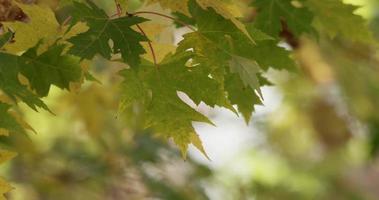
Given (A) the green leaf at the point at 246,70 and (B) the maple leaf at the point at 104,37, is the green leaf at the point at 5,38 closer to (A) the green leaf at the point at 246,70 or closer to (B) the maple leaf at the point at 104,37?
(B) the maple leaf at the point at 104,37

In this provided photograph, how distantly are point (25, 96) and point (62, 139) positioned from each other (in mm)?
2508

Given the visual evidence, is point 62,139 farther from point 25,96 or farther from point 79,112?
point 25,96

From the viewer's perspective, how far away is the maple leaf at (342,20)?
7.30 ft

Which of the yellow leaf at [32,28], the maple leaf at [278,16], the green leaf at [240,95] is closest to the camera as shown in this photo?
the yellow leaf at [32,28]

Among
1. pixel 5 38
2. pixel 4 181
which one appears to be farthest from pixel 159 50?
pixel 4 181

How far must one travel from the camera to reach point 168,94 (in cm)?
177

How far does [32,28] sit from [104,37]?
0.19 metres

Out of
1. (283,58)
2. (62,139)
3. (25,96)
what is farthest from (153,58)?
(62,139)

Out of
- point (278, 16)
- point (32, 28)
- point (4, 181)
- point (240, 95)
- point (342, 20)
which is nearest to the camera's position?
point (4, 181)

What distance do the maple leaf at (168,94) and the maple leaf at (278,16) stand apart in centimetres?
40

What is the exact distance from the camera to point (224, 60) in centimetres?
176

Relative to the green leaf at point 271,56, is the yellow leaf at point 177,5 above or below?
below

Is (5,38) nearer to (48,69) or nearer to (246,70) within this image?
(48,69)

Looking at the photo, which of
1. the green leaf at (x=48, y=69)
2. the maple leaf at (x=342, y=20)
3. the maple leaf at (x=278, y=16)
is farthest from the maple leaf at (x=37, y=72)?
the maple leaf at (x=342, y=20)
